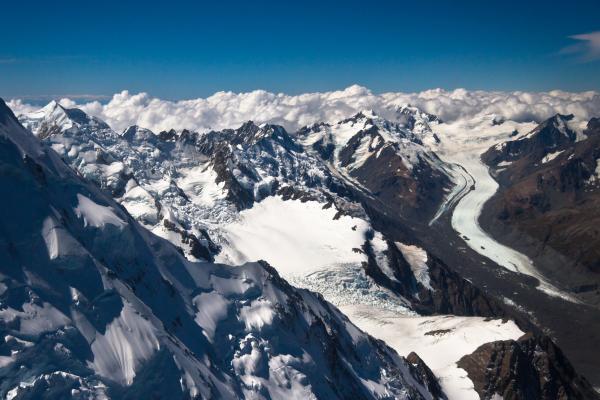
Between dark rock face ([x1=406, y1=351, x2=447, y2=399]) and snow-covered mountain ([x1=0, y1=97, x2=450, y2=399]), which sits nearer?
snow-covered mountain ([x1=0, y1=97, x2=450, y2=399])

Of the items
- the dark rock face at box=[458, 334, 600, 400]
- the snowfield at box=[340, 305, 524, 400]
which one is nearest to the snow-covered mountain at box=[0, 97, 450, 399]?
the snowfield at box=[340, 305, 524, 400]

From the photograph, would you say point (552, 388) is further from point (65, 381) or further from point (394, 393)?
point (65, 381)

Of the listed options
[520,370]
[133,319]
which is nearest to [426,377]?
[520,370]

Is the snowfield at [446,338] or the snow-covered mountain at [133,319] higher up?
the snow-covered mountain at [133,319]

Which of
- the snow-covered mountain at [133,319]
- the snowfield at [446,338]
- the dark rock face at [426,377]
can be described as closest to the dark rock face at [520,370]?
the snowfield at [446,338]

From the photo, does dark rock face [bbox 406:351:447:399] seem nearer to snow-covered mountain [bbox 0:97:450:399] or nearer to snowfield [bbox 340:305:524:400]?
snow-covered mountain [bbox 0:97:450:399]

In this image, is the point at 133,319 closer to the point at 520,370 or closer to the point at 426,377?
the point at 426,377

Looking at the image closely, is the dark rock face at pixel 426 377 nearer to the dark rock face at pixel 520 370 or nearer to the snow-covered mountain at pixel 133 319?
the snow-covered mountain at pixel 133 319

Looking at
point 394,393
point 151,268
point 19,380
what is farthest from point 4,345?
point 394,393
